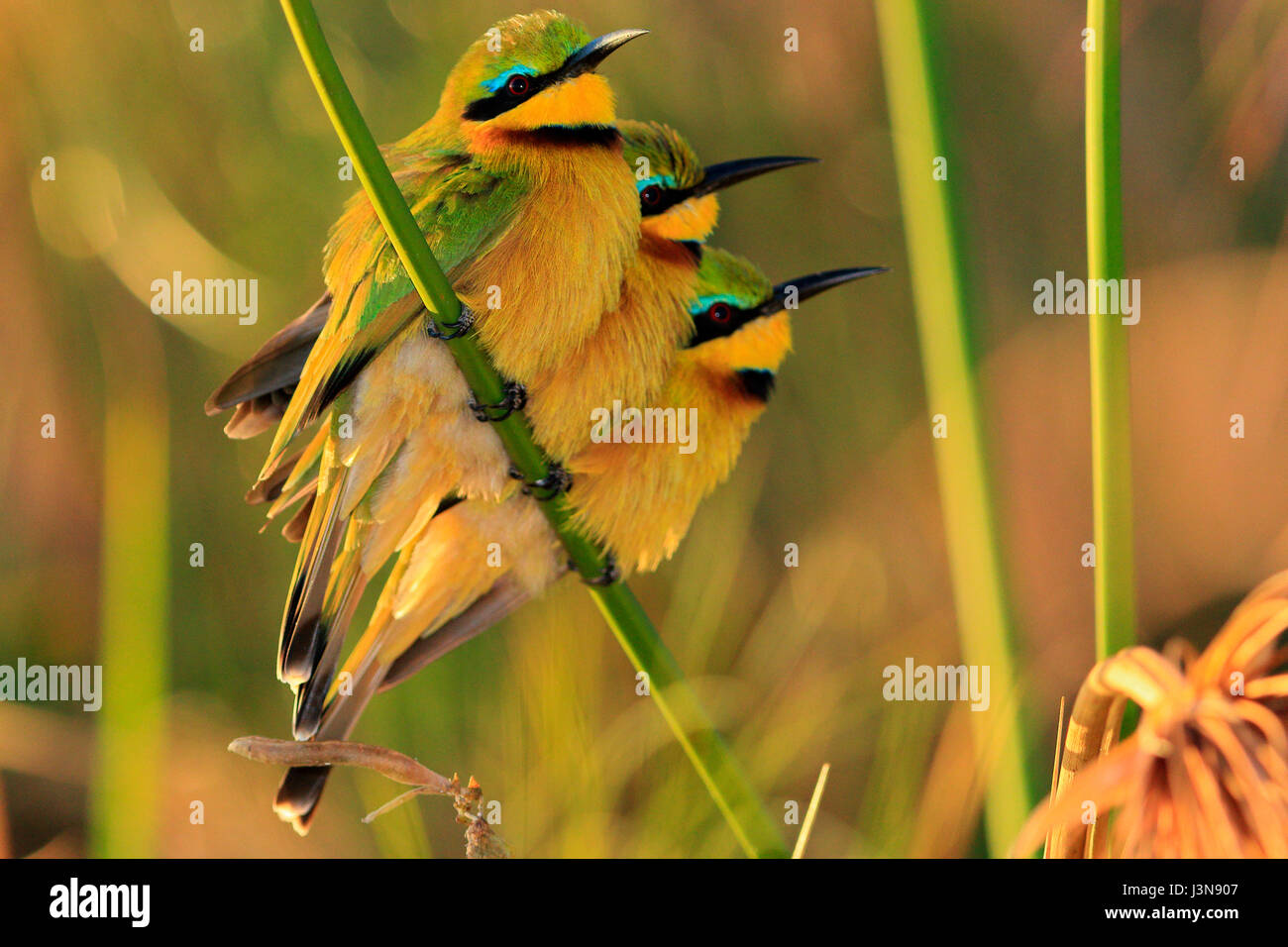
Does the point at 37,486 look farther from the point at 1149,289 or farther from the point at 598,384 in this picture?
the point at 1149,289

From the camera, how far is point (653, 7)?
1607mm

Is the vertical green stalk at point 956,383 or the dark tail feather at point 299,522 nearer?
the vertical green stalk at point 956,383

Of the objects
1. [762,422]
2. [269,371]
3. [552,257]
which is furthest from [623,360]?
[762,422]

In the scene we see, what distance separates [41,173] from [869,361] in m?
1.43

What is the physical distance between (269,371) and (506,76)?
466 millimetres

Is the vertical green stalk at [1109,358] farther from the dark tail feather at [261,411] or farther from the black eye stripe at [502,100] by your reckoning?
the dark tail feather at [261,411]

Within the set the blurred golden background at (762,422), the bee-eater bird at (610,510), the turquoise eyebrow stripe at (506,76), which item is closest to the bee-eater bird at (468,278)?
the turquoise eyebrow stripe at (506,76)

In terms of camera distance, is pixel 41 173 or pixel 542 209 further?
pixel 41 173

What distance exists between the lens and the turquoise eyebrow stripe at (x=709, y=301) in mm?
1468

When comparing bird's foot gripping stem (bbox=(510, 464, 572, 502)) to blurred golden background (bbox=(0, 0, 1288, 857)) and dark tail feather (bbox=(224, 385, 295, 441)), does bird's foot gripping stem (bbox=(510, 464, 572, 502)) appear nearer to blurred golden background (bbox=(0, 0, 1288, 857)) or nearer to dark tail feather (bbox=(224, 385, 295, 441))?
blurred golden background (bbox=(0, 0, 1288, 857))

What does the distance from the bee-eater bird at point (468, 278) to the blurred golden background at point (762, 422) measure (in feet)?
0.74

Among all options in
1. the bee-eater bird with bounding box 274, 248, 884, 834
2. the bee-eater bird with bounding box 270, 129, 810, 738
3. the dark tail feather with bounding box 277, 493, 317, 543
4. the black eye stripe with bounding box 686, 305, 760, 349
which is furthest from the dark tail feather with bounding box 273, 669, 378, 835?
the black eye stripe with bounding box 686, 305, 760, 349

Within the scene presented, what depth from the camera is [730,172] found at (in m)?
1.53
